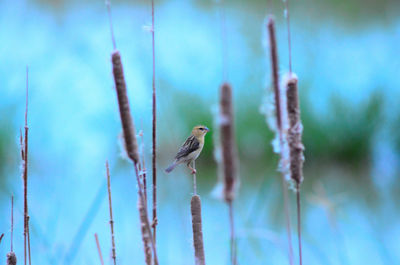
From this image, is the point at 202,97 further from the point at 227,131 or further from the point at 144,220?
the point at 227,131

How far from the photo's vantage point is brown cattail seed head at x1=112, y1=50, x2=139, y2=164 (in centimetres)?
100

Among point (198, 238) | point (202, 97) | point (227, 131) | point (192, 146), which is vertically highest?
point (202, 97)

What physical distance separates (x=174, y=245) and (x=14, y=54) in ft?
9.05

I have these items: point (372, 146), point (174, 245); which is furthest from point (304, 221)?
point (372, 146)

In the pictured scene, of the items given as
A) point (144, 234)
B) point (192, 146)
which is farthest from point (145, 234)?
point (192, 146)

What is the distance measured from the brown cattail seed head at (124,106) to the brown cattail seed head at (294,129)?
30 centimetres

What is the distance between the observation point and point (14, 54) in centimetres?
517

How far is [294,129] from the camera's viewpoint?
110 centimetres

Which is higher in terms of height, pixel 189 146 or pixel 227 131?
pixel 189 146

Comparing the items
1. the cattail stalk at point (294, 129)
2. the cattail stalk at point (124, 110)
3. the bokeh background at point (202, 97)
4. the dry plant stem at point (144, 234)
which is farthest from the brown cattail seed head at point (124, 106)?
the bokeh background at point (202, 97)

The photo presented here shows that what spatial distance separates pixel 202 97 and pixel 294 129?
13.5ft

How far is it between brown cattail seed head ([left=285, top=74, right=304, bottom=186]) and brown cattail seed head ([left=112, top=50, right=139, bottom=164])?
300mm

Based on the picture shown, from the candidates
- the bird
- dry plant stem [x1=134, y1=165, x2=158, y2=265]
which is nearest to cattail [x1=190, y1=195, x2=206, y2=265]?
dry plant stem [x1=134, y1=165, x2=158, y2=265]

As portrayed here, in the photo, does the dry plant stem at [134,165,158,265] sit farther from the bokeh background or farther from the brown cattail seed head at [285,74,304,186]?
the bokeh background
